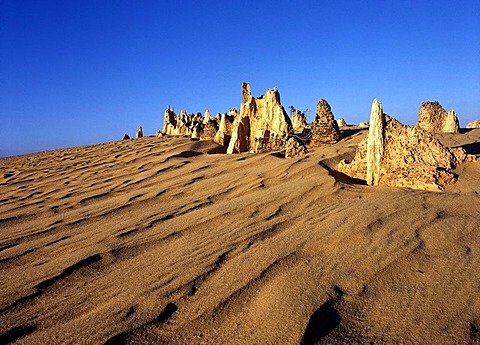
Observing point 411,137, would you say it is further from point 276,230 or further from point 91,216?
point 91,216

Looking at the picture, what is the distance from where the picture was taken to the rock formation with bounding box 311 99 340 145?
938 cm

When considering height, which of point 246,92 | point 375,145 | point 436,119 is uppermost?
point 246,92

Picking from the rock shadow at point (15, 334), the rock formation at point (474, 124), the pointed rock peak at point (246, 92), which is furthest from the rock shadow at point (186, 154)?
the rock formation at point (474, 124)

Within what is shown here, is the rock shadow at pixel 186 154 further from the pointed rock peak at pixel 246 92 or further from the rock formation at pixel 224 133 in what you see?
the pointed rock peak at pixel 246 92

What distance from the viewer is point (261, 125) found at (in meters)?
10.9

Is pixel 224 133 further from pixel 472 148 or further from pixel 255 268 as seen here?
pixel 255 268

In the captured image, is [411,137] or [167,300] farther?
[411,137]

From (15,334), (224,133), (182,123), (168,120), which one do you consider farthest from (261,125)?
(168,120)

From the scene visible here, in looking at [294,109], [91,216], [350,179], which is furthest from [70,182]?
[294,109]

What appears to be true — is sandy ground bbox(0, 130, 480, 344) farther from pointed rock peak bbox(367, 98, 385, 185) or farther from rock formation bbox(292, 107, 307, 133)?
rock formation bbox(292, 107, 307, 133)

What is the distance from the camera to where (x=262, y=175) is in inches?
237

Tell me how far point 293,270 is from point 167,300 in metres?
1.00

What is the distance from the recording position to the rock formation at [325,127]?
9.38 meters

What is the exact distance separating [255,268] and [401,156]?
335cm
